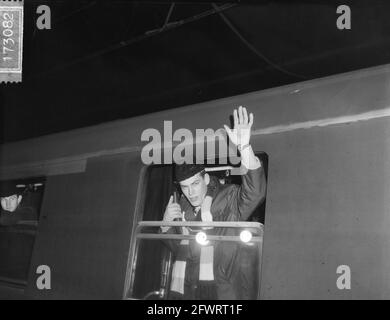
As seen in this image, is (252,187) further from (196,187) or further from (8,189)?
(8,189)

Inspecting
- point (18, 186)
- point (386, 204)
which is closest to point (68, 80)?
point (18, 186)

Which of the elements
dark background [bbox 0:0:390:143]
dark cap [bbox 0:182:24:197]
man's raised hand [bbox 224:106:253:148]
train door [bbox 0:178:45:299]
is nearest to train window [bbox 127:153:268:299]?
man's raised hand [bbox 224:106:253:148]

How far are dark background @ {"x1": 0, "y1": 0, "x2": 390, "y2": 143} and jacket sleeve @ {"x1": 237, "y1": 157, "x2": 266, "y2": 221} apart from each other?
3.87 ft

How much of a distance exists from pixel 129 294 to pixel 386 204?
1537mm

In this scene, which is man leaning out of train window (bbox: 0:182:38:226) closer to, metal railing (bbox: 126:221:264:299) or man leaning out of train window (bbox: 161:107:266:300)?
metal railing (bbox: 126:221:264:299)

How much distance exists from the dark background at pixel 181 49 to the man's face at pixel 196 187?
116 centimetres

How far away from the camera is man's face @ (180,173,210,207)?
101 inches

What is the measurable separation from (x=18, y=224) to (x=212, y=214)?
2.27 meters

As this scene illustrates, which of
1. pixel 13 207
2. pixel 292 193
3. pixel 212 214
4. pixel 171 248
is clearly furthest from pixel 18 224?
pixel 292 193

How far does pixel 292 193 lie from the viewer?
215 centimetres

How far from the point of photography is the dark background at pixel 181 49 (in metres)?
3.09

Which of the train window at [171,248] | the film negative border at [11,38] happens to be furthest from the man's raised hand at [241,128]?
the film negative border at [11,38]

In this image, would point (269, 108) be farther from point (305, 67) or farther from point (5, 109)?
point (5, 109)

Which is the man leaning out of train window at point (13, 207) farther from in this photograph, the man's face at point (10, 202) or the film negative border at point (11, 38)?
the film negative border at point (11, 38)
